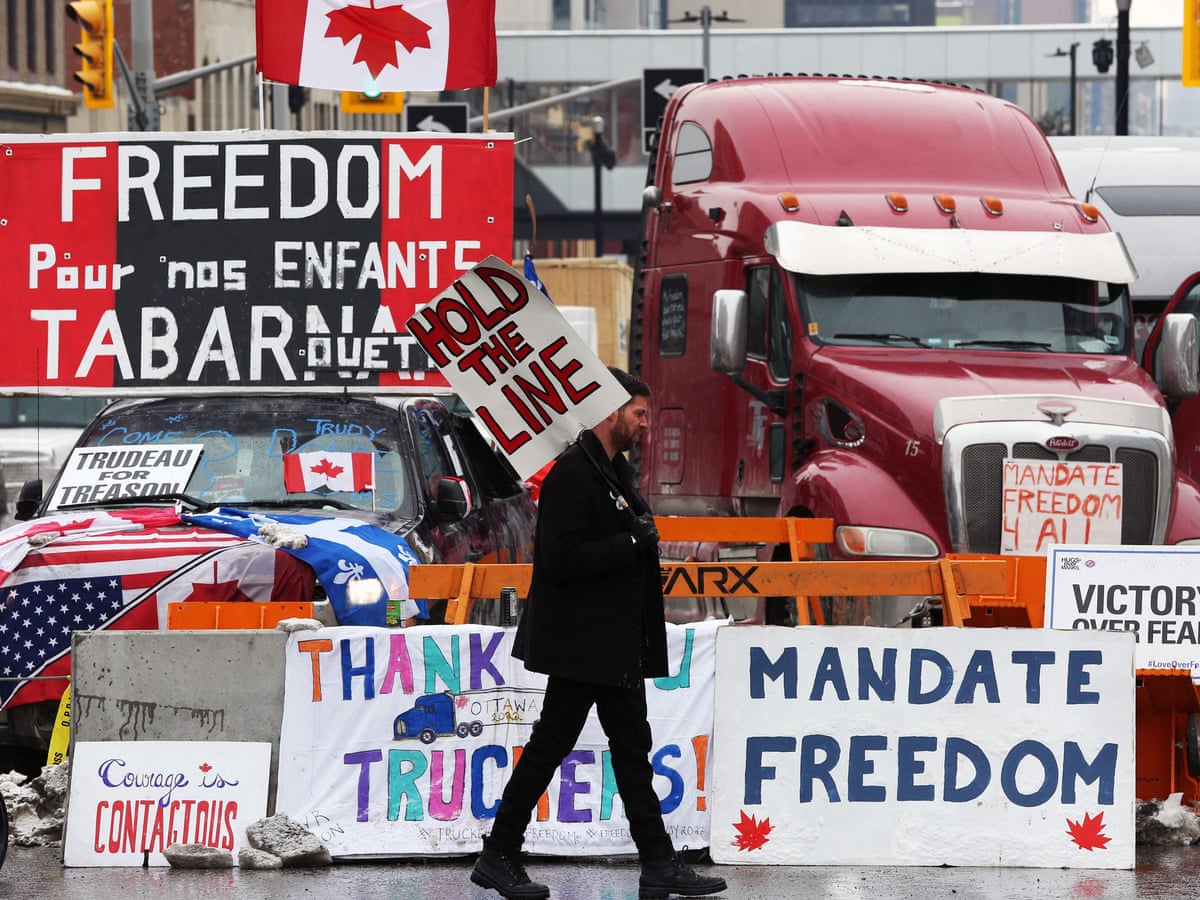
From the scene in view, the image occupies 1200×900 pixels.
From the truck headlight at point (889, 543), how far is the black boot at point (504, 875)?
193 inches

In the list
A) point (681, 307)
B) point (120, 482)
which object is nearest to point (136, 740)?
point (120, 482)

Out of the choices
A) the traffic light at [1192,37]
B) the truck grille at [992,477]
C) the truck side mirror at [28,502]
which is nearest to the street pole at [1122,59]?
the traffic light at [1192,37]

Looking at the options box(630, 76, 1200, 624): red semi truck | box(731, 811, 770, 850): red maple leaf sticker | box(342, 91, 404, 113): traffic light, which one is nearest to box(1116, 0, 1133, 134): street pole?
box(342, 91, 404, 113): traffic light

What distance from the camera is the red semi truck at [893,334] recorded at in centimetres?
1222

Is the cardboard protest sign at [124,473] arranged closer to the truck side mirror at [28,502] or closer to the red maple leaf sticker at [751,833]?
Answer: the truck side mirror at [28,502]

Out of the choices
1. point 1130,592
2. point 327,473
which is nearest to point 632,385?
point 1130,592

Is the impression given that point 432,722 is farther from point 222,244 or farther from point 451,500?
point 222,244

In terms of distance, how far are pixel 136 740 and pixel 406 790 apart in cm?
114

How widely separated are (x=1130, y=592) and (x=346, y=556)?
3644mm

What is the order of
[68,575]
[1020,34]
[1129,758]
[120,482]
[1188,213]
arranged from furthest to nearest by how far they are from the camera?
[1020,34], [1188,213], [120,482], [68,575], [1129,758]

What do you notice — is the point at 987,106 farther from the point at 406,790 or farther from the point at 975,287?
the point at 406,790

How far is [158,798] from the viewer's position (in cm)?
874

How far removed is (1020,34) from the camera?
77062mm

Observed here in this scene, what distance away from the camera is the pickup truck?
11.3 m
